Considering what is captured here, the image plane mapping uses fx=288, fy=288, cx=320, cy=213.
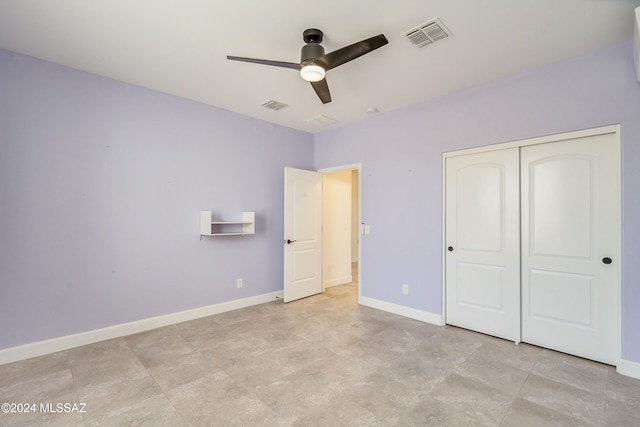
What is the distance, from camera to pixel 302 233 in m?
4.85

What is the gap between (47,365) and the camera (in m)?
2.63

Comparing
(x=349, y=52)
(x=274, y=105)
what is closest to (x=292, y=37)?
(x=349, y=52)

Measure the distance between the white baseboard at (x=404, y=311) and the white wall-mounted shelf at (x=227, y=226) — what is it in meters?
2.05

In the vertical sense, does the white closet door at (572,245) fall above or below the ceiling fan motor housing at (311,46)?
below

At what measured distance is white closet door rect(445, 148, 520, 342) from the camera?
10.4ft

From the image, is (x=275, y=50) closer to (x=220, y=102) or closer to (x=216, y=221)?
(x=220, y=102)

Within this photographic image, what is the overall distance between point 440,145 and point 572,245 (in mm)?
1730

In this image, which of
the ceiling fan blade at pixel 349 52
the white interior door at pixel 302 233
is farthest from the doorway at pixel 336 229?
the ceiling fan blade at pixel 349 52

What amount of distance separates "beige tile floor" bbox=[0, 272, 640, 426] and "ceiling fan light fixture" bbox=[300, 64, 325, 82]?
8.26ft

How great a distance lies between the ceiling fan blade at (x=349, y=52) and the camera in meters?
2.11

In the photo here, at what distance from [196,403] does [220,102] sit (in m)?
3.46

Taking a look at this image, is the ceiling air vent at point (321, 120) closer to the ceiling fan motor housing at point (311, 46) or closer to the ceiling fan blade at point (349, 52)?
the ceiling fan motor housing at point (311, 46)

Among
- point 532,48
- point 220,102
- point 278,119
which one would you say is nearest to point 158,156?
point 220,102

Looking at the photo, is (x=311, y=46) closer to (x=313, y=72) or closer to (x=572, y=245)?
(x=313, y=72)
